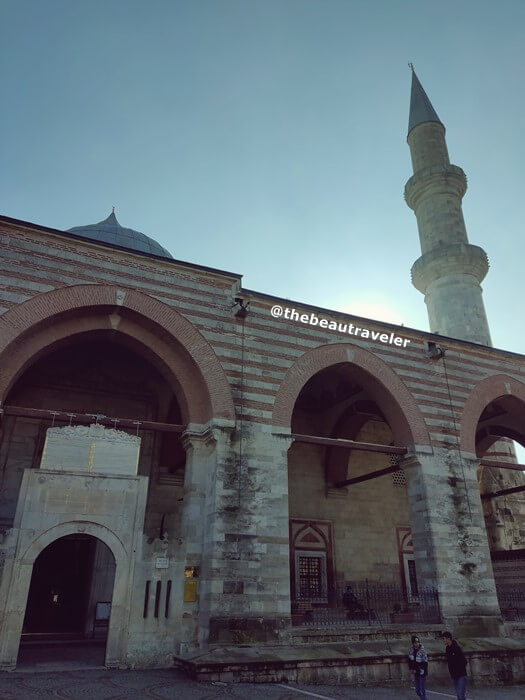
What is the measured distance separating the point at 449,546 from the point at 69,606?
28.5ft

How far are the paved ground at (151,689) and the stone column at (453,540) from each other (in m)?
2.17

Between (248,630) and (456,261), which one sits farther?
(456,261)

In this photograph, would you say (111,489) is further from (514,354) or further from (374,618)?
(514,354)

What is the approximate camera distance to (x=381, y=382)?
11555 mm

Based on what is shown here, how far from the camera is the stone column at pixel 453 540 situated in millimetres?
10125

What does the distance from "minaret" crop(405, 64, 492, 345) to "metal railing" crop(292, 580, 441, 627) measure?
8.88 metres

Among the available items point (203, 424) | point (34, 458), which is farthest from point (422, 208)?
point (34, 458)

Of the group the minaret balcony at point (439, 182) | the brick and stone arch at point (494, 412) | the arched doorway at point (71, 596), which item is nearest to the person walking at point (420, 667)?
the brick and stone arch at point (494, 412)

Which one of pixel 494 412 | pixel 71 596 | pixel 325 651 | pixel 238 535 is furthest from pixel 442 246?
pixel 71 596

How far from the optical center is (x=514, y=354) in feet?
44.2

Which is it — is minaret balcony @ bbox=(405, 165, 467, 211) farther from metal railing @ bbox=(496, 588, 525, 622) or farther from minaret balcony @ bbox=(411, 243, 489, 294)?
metal railing @ bbox=(496, 588, 525, 622)

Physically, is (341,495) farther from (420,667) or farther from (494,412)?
(420,667)

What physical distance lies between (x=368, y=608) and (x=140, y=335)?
6.79 metres

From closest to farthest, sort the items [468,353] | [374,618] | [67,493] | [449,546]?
[67,493] < [449,546] < [374,618] < [468,353]
